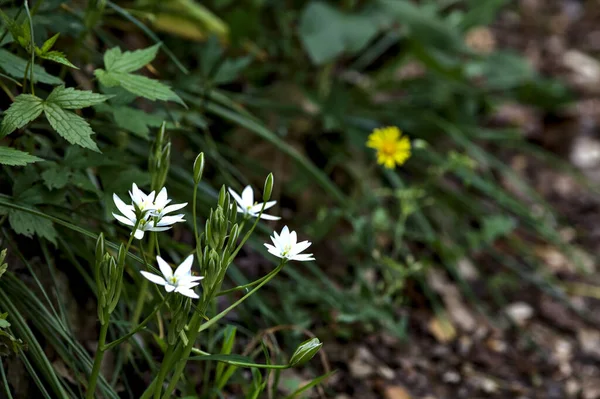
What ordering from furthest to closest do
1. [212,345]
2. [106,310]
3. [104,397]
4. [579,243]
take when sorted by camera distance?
[579,243] < [212,345] < [104,397] < [106,310]

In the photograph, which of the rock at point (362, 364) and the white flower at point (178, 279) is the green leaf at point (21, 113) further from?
the rock at point (362, 364)

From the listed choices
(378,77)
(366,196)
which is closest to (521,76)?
(378,77)

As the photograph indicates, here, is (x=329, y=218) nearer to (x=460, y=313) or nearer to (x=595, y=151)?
(x=460, y=313)

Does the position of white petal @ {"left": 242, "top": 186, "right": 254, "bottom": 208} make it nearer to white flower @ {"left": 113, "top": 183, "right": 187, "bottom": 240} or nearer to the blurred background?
white flower @ {"left": 113, "top": 183, "right": 187, "bottom": 240}

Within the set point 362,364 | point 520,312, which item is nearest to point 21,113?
point 362,364

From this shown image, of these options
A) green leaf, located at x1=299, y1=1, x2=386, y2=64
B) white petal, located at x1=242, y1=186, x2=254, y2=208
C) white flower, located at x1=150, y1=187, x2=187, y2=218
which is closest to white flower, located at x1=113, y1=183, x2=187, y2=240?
white flower, located at x1=150, y1=187, x2=187, y2=218

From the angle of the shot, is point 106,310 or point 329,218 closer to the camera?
point 106,310
